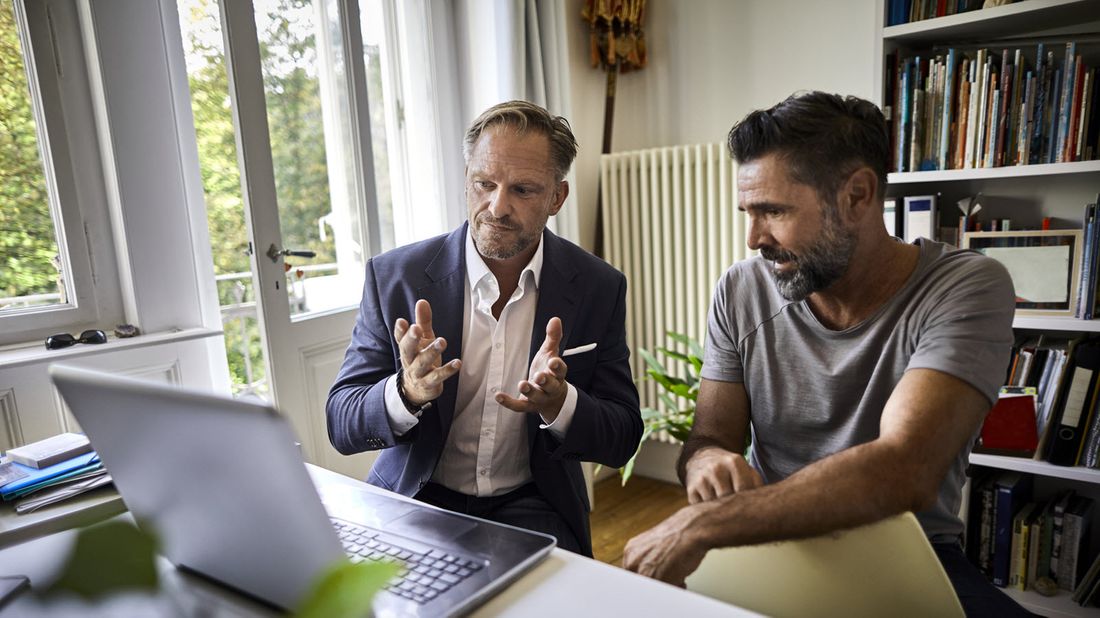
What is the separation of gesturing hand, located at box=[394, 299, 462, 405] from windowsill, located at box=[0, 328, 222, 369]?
1.12 meters

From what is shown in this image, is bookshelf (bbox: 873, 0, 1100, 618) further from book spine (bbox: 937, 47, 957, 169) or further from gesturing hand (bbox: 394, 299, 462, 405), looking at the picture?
gesturing hand (bbox: 394, 299, 462, 405)

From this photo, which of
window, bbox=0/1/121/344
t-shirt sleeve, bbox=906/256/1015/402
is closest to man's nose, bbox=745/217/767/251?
t-shirt sleeve, bbox=906/256/1015/402

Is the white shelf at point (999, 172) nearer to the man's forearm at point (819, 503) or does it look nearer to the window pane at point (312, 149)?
the man's forearm at point (819, 503)

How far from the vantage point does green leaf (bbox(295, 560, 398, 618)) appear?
0.92 feet

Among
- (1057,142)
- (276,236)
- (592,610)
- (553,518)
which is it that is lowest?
(553,518)

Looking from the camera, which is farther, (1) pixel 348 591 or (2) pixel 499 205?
(2) pixel 499 205

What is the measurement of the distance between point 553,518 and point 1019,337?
1.57 m

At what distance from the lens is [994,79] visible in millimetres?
1813

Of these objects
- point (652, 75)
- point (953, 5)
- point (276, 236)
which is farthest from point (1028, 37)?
point (276, 236)

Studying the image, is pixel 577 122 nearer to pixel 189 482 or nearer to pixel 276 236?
pixel 276 236

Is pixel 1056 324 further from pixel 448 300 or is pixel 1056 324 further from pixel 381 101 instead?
pixel 381 101

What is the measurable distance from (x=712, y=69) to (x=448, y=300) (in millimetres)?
1882

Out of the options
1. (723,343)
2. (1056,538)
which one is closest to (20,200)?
(723,343)

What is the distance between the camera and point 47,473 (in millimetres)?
1081
